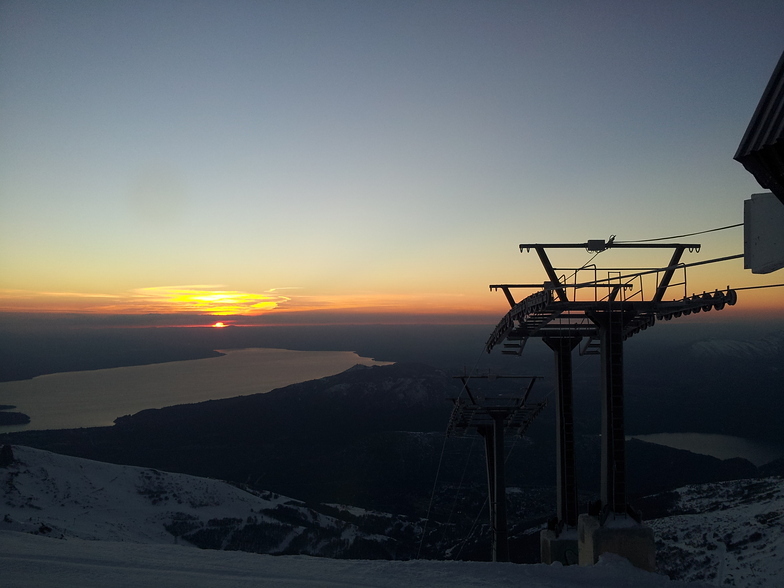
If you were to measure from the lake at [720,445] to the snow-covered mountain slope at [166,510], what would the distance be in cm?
9822

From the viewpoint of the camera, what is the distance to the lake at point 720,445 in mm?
119156

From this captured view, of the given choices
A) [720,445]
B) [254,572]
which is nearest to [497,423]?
[254,572]

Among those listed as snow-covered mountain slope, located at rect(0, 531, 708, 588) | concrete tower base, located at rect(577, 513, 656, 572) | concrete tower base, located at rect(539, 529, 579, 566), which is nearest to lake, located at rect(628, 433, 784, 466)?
concrete tower base, located at rect(539, 529, 579, 566)

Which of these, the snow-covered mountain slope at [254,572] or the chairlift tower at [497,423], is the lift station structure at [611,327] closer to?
the snow-covered mountain slope at [254,572]

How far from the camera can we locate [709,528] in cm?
3175

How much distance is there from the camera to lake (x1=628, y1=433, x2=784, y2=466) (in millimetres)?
119156

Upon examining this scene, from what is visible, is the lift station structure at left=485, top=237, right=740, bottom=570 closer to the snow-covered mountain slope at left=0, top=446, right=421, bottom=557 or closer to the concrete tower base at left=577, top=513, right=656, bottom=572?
the concrete tower base at left=577, top=513, right=656, bottom=572

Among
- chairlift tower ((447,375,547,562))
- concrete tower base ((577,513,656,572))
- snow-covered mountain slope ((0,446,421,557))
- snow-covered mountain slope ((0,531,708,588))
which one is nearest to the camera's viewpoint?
snow-covered mountain slope ((0,531,708,588))

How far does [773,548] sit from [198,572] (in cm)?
3065

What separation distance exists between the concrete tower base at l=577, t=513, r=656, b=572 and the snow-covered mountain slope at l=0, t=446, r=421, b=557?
38.1 metres

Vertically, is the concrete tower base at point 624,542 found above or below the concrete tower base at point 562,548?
above

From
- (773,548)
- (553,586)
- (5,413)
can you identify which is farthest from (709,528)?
(5,413)

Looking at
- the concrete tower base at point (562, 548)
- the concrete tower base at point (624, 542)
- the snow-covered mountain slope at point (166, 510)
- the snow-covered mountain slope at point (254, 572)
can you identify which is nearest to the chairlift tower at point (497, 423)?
the concrete tower base at point (562, 548)

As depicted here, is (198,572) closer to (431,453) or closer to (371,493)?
(371,493)
